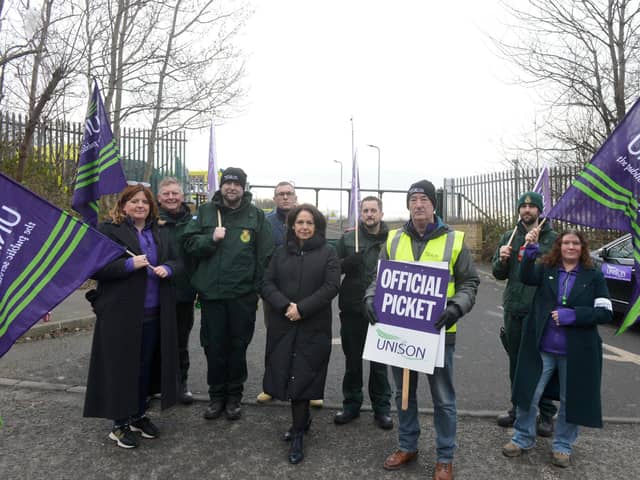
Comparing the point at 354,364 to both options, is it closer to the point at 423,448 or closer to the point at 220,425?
the point at 423,448

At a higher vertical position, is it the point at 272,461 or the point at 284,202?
the point at 284,202

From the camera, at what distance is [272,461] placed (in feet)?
11.9

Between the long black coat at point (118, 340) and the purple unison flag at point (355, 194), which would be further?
the purple unison flag at point (355, 194)

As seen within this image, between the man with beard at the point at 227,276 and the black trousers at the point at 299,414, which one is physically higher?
the man with beard at the point at 227,276

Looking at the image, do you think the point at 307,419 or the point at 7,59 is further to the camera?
the point at 7,59

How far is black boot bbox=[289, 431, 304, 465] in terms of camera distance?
3605 mm

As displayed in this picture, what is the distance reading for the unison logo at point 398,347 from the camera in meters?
3.37

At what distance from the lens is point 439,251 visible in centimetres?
348

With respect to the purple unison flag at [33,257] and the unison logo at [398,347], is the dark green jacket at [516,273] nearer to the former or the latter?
the unison logo at [398,347]

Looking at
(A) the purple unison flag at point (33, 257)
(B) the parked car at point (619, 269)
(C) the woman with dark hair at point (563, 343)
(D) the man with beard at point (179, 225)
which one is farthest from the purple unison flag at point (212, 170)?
(B) the parked car at point (619, 269)

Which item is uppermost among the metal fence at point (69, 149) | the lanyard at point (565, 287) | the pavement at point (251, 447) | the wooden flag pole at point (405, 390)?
the metal fence at point (69, 149)

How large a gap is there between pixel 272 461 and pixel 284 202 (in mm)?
2625

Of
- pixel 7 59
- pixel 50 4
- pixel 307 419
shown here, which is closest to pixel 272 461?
pixel 307 419

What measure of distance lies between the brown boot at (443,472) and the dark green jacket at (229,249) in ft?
6.43
